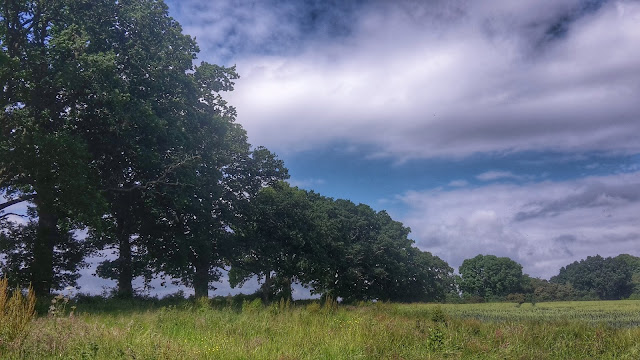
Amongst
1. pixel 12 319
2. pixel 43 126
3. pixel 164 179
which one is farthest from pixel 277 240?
pixel 12 319

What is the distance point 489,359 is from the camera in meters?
10.9

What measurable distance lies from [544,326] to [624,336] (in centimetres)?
218

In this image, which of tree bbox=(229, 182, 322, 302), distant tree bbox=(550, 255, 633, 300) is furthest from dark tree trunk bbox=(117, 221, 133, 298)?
distant tree bbox=(550, 255, 633, 300)

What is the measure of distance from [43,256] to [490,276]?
94.3 m

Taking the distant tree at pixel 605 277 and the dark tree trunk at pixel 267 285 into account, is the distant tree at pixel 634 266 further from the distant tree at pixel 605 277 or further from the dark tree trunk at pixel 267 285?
the dark tree trunk at pixel 267 285

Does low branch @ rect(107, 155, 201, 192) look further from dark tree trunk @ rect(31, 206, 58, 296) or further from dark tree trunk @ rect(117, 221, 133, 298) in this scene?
dark tree trunk @ rect(117, 221, 133, 298)

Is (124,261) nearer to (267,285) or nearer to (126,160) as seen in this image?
(126,160)

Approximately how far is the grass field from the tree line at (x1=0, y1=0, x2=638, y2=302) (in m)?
11.0

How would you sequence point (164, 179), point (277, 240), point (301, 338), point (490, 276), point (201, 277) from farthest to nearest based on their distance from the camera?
point (490, 276) < point (277, 240) < point (201, 277) < point (164, 179) < point (301, 338)

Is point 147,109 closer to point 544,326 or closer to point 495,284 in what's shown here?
point 544,326

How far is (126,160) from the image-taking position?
2625 centimetres

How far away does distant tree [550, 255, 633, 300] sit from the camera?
4038 inches

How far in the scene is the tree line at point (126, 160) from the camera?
20844mm

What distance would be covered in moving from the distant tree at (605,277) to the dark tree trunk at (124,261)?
103 metres
